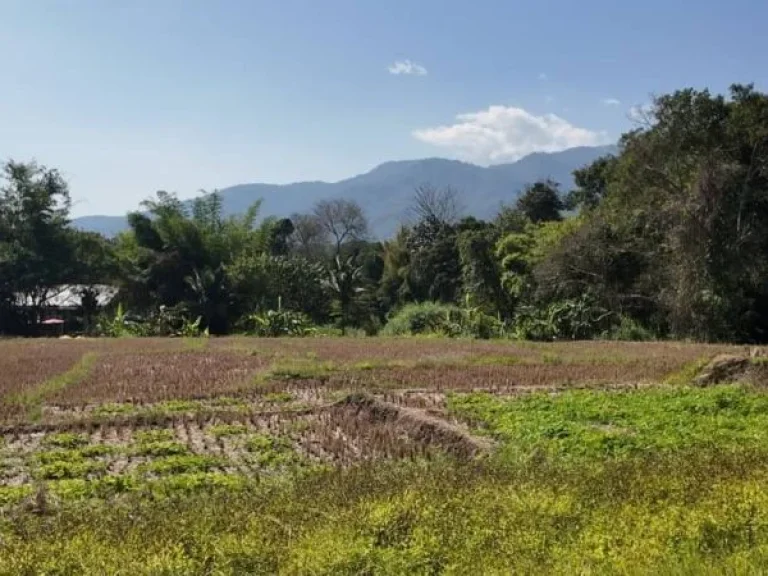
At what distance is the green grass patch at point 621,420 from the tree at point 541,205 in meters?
30.5

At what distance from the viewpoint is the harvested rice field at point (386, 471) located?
13.6 feet

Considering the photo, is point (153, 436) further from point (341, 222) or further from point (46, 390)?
point (341, 222)

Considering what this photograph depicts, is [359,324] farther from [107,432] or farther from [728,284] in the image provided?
[107,432]

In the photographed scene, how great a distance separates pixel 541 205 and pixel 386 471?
118 feet

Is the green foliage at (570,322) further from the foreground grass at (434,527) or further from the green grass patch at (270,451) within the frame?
the foreground grass at (434,527)

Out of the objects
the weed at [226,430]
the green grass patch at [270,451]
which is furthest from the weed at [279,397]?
the green grass patch at [270,451]

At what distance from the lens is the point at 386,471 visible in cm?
661

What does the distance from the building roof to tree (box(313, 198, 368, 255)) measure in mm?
33849

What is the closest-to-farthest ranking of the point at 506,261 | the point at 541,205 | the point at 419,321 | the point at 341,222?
the point at 419,321, the point at 506,261, the point at 541,205, the point at 341,222

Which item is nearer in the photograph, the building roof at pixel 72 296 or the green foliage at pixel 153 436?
the green foliage at pixel 153 436

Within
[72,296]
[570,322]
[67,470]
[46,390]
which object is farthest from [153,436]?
[72,296]

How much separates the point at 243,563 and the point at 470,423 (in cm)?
525

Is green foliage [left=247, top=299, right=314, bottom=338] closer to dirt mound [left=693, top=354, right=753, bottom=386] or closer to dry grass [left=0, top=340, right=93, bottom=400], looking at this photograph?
dry grass [left=0, top=340, right=93, bottom=400]

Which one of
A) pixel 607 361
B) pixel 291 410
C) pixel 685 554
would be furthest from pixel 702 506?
pixel 607 361
